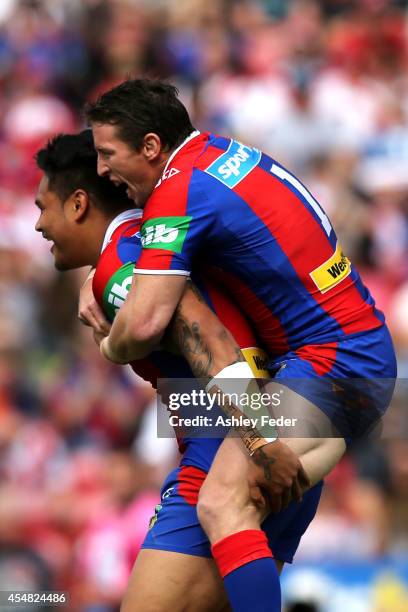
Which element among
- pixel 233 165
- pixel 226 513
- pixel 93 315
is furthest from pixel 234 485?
pixel 233 165

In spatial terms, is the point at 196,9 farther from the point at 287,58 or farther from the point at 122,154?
the point at 122,154

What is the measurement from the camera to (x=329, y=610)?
24.0 ft

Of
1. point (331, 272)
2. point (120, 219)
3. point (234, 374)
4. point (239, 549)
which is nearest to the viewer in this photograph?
point (239, 549)

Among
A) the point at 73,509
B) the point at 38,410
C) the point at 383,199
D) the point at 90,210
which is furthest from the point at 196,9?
the point at 90,210

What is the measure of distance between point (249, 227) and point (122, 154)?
521mm

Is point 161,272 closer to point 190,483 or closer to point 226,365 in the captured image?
point 226,365

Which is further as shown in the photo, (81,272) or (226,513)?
(81,272)

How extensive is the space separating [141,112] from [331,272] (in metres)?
0.86

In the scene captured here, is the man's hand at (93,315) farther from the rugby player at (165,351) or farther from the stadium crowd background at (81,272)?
the stadium crowd background at (81,272)

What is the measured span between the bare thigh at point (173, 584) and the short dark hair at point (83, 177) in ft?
4.23

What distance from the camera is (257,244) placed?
14.1 ft

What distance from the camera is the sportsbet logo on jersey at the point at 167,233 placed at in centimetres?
416

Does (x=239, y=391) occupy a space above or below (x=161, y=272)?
below

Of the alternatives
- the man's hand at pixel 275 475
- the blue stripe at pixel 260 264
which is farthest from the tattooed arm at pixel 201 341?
the man's hand at pixel 275 475
